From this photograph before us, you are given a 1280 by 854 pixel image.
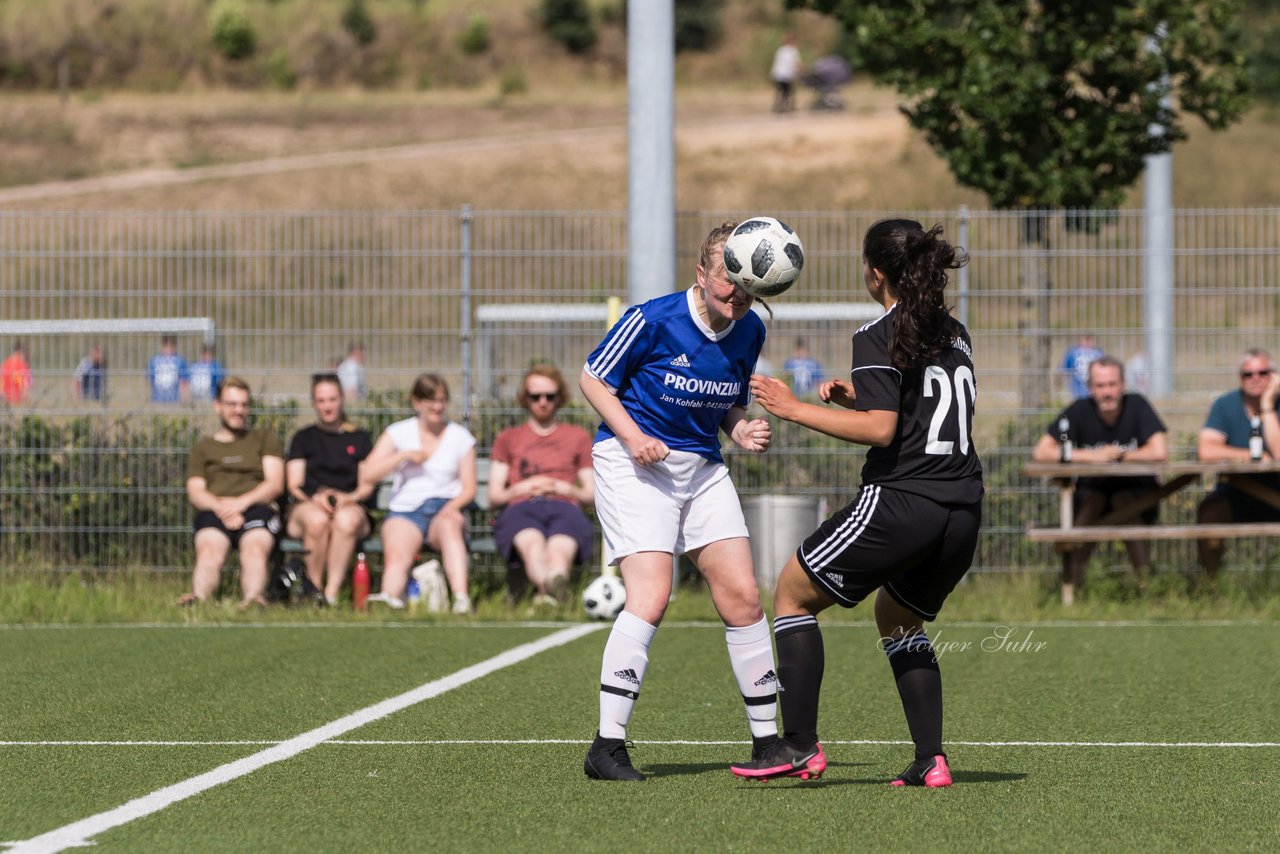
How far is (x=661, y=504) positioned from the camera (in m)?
6.02

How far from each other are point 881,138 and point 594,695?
150 ft

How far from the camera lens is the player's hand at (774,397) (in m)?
5.51

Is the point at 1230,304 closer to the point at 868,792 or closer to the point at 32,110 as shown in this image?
the point at 868,792

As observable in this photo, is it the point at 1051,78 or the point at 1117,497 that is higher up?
the point at 1051,78

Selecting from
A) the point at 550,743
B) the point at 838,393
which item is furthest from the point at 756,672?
the point at 550,743

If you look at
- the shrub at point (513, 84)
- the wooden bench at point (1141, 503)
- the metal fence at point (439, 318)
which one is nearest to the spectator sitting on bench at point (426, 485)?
the metal fence at point (439, 318)

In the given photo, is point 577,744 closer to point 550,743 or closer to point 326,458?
point 550,743

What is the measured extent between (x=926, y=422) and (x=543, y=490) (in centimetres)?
623

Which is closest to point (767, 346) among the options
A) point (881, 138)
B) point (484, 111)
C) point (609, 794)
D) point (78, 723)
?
point (78, 723)

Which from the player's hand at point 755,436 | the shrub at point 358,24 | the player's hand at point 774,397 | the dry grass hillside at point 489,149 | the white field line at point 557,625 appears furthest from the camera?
the shrub at point 358,24

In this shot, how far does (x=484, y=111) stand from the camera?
61688 mm

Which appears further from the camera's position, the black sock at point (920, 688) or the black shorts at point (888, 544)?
the black sock at point (920, 688)

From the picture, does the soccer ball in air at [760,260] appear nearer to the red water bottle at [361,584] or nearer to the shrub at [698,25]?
the red water bottle at [361,584]

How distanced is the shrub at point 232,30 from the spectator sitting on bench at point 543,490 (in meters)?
60.5
